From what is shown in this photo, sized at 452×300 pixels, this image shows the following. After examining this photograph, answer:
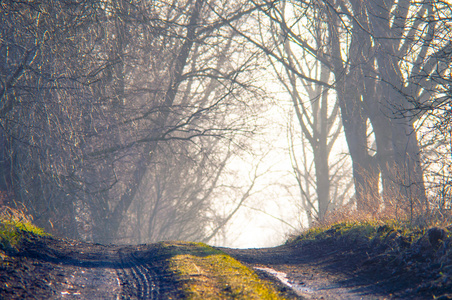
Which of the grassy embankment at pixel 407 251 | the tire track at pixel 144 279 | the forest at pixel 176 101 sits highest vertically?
the forest at pixel 176 101

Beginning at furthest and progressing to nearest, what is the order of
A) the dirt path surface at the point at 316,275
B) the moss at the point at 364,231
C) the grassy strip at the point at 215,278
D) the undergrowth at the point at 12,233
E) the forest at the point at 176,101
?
→ 1. the forest at the point at 176,101
2. the moss at the point at 364,231
3. the undergrowth at the point at 12,233
4. the dirt path surface at the point at 316,275
5. the grassy strip at the point at 215,278

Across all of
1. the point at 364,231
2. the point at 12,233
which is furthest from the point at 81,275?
the point at 364,231

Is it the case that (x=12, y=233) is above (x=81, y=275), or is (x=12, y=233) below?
above

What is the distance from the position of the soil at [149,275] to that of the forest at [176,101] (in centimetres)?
141

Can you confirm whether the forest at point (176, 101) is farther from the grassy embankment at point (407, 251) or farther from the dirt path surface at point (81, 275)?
the dirt path surface at point (81, 275)

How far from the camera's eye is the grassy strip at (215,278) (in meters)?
3.46

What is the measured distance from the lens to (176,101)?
15.7 metres

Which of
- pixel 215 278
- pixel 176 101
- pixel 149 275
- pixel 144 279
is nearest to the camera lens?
pixel 215 278

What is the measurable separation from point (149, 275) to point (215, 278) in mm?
897

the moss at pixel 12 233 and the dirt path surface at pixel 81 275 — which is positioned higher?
the moss at pixel 12 233

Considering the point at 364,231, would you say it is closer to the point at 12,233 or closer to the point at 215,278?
the point at 215,278

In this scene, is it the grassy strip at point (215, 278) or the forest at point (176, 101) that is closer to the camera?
the grassy strip at point (215, 278)

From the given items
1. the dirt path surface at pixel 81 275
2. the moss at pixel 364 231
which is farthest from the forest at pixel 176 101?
the dirt path surface at pixel 81 275

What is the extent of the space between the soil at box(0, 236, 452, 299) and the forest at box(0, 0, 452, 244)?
4.61 ft
